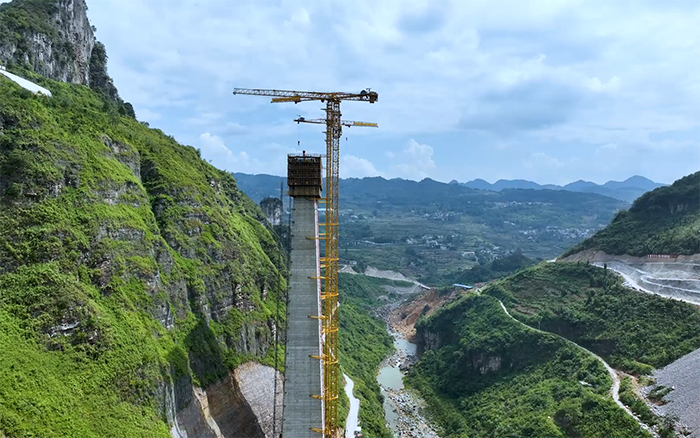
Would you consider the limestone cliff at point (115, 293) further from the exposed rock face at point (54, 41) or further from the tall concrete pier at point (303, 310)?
the exposed rock face at point (54, 41)

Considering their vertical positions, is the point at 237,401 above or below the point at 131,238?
below

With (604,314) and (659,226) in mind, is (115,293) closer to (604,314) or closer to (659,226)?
(604,314)

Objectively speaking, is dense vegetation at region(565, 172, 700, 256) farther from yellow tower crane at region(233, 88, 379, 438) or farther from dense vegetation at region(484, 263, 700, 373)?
yellow tower crane at region(233, 88, 379, 438)

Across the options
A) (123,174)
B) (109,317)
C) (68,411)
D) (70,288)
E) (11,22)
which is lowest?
(68,411)

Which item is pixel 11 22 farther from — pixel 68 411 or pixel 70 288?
pixel 68 411

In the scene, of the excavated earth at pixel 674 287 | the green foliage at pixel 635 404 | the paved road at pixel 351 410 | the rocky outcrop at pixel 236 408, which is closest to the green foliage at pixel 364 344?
the paved road at pixel 351 410

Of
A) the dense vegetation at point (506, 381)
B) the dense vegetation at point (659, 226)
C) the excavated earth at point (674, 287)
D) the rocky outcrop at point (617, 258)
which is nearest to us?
the excavated earth at point (674, 287)

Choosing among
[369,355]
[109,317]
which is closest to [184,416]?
[109,317]
